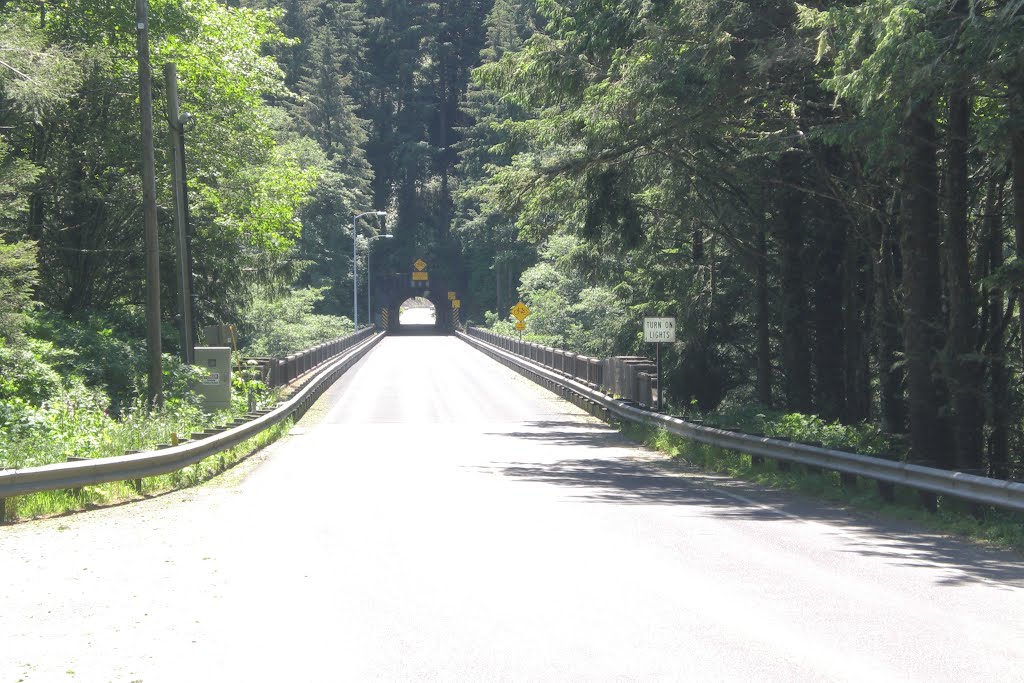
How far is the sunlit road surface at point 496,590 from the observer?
21.9 feet

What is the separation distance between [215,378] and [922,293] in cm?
1529

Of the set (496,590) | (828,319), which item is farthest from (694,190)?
(496,590)

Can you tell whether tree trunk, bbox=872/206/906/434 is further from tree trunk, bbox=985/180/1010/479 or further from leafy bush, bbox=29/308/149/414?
leafy bush, bbox=29/308/149/414

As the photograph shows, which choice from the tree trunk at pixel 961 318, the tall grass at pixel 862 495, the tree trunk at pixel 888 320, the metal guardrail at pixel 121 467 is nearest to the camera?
the tall grass at pixel 862 495

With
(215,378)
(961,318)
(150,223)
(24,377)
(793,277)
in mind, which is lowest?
(215,378)

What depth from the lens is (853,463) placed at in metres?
14.6

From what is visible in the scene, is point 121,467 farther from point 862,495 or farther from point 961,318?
point 961,318

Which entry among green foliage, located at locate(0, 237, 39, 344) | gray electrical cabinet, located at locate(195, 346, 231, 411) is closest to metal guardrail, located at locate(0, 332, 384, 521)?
gray electrical cabinet, located at locate(195, 346, 231, 411)

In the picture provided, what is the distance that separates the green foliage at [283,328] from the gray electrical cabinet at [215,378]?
118 ft

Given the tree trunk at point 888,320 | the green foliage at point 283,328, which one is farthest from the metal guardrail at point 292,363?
the tree trunk at point 888,320

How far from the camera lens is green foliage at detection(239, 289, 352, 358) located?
68.6 metres

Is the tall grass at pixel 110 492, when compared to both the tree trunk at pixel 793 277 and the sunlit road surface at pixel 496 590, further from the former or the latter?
the tree trunk at pixel 793 277

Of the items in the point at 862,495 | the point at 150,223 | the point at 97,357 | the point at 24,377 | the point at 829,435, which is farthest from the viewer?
the point at 97,357

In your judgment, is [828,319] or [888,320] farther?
[828,319]
